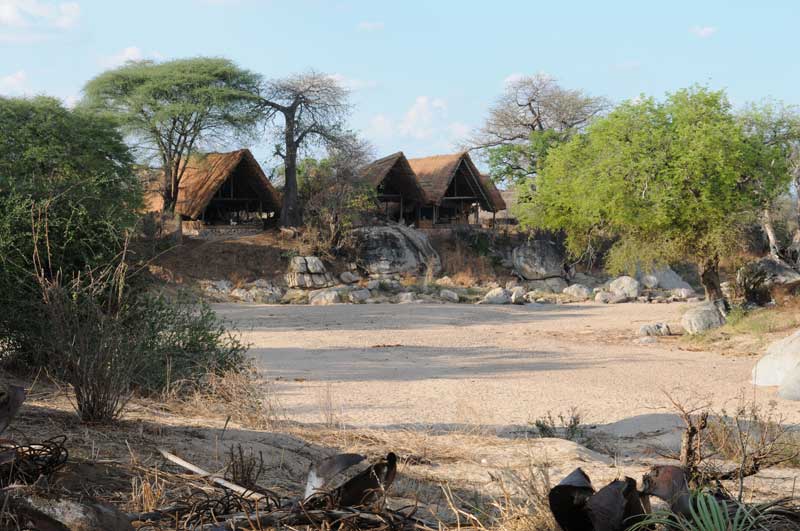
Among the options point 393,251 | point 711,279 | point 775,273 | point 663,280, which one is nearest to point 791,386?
point 711,279

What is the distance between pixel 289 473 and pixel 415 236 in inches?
1333

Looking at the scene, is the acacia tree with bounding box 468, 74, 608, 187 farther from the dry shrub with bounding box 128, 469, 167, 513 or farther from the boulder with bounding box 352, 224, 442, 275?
the dry shrub with bounding box 128, 469, 167, 513

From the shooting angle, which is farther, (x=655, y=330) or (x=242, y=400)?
(x=655, y=330)

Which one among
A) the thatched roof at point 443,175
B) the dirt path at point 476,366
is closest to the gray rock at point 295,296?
the dirt path at point 476,366

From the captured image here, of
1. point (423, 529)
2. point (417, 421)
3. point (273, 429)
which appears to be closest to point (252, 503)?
point (423, 529)

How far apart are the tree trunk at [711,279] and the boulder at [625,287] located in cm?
988

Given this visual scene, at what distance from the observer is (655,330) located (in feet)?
76.2

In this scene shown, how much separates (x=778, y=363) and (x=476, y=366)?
220 inches

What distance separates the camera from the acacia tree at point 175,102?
35875mm

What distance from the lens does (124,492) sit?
3.86 m

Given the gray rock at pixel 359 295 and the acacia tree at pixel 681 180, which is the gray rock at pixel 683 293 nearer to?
the acacia tree at pixel 681 180

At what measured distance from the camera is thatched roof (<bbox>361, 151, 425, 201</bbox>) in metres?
41.7

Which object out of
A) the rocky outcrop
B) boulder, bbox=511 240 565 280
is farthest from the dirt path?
boulder, bbox=511 240 565 280

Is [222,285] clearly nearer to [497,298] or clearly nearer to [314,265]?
[314,265]
